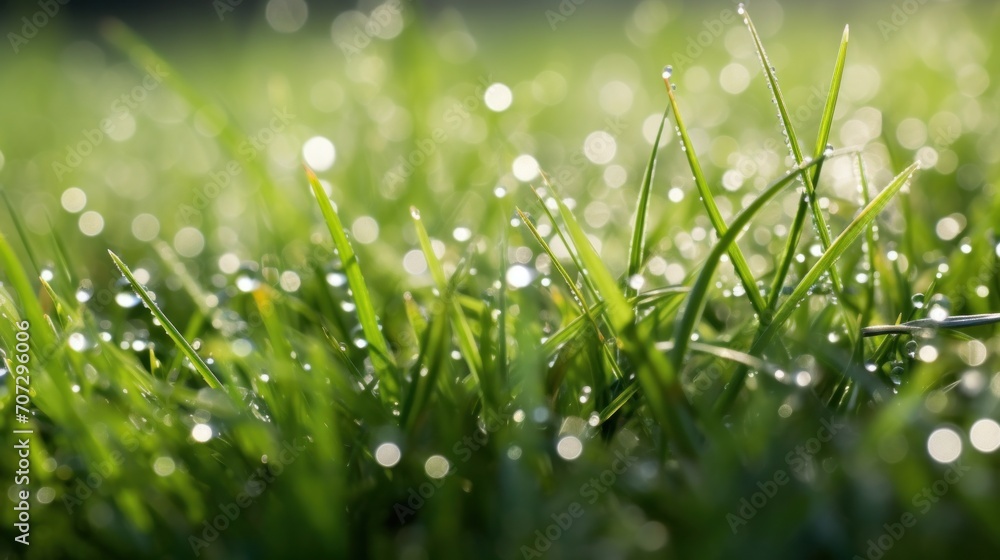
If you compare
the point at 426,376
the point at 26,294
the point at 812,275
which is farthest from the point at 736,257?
the point at 26,294

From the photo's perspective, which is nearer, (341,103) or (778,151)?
(778,151)

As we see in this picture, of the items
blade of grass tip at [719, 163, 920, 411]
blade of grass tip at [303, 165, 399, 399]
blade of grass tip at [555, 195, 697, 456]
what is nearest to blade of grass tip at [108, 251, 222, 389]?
blade of grass tip at [303, 165, 399, 399]

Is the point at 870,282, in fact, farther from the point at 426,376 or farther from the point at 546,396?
the point at 426,376

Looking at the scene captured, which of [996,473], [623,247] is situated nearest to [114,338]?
[623,247]

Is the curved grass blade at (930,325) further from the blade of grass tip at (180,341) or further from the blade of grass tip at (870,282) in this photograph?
the blade of grass tip at (180,341)

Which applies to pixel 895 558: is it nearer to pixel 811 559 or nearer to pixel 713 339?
pixel 811 559

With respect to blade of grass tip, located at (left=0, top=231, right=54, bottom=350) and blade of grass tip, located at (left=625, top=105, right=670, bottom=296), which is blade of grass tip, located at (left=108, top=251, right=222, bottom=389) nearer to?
blade of grass tip, located at (left=0, top=231, right=54, bottom=350)
